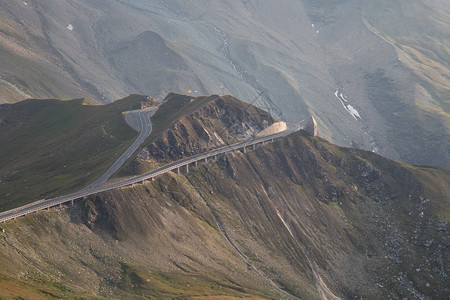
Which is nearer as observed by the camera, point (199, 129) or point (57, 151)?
point (57, 151)

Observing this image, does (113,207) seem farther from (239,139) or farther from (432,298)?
(432,298)

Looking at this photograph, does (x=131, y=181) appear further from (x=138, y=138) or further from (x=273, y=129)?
(x=273, y=129)

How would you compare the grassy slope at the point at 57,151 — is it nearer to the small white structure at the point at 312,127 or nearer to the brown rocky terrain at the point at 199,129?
the brown rocky terrain at the point at 199,129

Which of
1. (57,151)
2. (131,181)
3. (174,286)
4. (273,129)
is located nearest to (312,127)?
(273,129)

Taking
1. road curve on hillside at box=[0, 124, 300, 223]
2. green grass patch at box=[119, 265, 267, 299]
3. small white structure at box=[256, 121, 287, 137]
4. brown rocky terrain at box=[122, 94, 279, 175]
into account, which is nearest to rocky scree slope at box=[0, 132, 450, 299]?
green grass patch at box=[119, 265, 267, 299]

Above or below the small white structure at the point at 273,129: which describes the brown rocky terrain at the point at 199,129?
above

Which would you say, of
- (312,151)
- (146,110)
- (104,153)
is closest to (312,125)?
(312,151)

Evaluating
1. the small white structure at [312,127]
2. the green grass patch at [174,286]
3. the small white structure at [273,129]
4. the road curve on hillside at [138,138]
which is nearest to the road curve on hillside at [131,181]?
the small white structure at [273,129]
